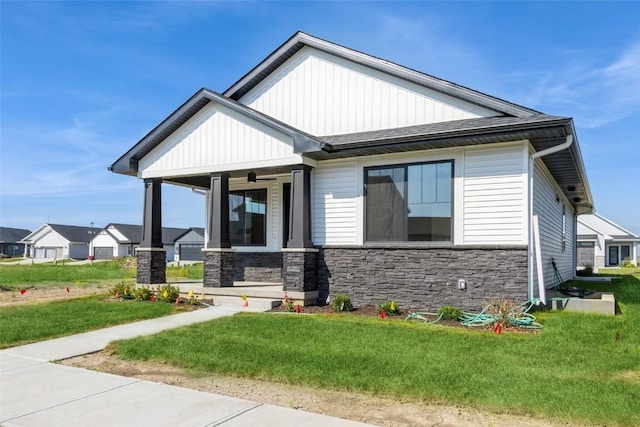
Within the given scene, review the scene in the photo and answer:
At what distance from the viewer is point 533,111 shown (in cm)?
968

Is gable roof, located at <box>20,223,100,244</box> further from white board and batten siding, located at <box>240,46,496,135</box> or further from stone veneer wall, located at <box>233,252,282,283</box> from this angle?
white board and batten siding, located at <box>240,46,496,135</box>

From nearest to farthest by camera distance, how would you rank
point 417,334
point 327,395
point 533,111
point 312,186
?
1. point 327,395
2. point 417,334
3. point 533,111
4. point 312,186

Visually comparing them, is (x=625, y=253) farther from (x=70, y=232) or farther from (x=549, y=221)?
(x=70, y=232)

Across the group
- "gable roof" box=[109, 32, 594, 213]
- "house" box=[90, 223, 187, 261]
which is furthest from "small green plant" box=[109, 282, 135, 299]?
"house" box=[90, 223, 187, 261]

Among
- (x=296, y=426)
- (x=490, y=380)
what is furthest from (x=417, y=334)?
(x=296, y=426)

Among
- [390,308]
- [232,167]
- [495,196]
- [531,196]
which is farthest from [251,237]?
[531,196]

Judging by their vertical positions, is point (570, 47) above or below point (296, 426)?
above

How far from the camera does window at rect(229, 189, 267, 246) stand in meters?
14.6

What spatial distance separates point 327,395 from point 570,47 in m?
10.1

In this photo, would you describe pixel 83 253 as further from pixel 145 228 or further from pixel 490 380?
pixel 490 380

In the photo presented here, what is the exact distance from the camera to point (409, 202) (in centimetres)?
1073

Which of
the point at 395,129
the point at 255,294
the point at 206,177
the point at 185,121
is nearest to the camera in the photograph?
the point at 395,129

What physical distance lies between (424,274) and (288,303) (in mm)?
3041

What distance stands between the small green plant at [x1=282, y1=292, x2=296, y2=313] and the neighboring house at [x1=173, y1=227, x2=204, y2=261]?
172 ft
